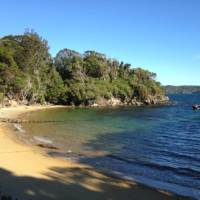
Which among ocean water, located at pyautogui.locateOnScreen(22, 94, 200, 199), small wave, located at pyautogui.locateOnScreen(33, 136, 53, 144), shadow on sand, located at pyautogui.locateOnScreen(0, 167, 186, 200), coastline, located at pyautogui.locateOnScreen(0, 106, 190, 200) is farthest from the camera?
small wave, located at pyautogui.locateOnScreen(33, 136, 53, 144)

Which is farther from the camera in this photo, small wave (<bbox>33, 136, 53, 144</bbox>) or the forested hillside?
the forested hillside

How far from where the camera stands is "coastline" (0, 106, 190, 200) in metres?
17.9

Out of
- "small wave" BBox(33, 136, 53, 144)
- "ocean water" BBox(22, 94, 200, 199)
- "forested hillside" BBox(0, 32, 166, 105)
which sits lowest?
"ocean water" BBox(22, 94, 200, 199)

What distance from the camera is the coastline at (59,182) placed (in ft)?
58.6

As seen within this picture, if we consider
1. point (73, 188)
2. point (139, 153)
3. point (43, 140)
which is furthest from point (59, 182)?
point (43, 140)

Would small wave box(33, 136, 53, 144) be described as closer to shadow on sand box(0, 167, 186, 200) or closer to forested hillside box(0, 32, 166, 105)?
shadow on sand box(0, 167, 186, 200)

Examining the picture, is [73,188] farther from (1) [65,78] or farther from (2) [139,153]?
(1) [65,78]

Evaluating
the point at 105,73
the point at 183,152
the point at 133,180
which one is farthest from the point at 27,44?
the point at 133,180

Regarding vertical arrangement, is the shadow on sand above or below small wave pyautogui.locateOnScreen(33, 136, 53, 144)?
below

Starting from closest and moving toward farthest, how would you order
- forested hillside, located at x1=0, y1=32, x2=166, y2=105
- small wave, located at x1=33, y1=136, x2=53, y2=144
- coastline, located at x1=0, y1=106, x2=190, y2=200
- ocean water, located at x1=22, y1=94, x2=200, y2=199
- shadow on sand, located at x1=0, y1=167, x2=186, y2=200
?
shadow on sand, located at x1=0, y1=167, x2=186, y2=200, coastline, located at x1=0, y1=106, x2=190, y2=200, ocean water, located at x1=22, y1=94, x2=200, y2=199, small wave, located at x1=33, y1=136, x2=53, y2=144, forested hillside, located at x1=0, y1=32, x2=166, y2=105

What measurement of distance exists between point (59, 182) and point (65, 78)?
99.1 metres

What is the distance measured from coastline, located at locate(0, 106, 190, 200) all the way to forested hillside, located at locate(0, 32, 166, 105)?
59394 millimetres

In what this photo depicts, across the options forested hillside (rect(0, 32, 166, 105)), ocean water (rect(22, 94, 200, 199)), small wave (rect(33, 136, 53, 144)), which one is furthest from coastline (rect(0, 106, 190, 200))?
forested hillside (rect(0, 32, 166, 105))

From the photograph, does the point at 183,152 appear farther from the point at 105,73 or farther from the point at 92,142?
the point at 105,73
